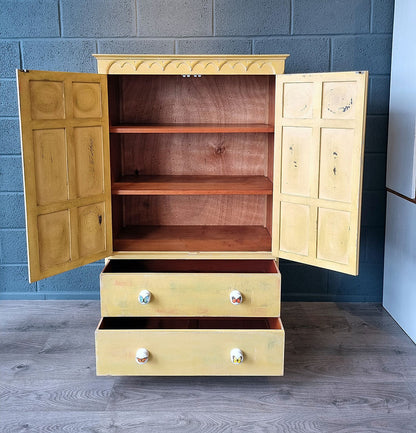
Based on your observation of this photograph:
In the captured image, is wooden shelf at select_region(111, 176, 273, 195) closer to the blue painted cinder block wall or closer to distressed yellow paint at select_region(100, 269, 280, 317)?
distressed yellow paint at select_region(100, 269, 280, 317)

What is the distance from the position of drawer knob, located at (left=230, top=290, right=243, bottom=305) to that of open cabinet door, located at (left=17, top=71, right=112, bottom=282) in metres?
0.62

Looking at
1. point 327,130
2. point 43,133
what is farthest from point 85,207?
point 327,130

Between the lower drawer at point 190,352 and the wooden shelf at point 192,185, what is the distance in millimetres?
632

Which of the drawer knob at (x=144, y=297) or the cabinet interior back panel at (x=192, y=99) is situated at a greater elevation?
the cabinet interior back panel at (x=192, y=99)

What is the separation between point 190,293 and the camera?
2258 mm

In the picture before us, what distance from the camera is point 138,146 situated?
111 inches

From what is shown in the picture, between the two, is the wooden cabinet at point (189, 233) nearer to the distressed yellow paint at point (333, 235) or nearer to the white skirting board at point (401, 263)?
the distressed yellow paint at point (333, 235)

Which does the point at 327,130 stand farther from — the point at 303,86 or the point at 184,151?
the point at 184,151

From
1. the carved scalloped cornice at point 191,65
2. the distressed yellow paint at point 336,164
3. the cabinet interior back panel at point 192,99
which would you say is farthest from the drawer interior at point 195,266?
the carved scalloped cornice at point 191,65

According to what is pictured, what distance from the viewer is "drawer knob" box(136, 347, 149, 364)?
216cm

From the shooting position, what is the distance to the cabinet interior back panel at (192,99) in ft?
9.00

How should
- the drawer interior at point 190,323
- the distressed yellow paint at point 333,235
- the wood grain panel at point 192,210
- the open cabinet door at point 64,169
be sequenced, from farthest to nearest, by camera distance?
the wood grain panel at point 192,210
the drawer interior at point 190,323
the distressed yellow paint at point 333,235
the open cabinet door at point 64,169

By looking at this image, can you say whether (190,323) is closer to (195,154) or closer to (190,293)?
(190,293)

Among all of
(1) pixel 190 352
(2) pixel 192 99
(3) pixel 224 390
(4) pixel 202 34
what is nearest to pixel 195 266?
(1) pixel 190 352
